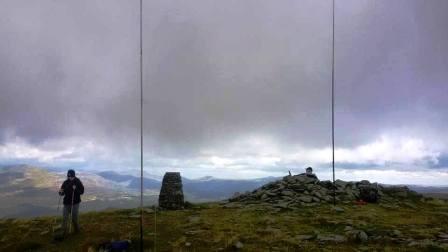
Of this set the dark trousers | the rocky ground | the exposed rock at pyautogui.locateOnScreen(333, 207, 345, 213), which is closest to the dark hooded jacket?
the dark trousers

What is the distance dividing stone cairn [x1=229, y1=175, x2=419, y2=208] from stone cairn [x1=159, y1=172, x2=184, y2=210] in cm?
648

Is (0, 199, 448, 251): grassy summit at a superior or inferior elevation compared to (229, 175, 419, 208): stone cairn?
inferior

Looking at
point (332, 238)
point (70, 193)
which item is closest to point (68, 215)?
point (70, 193)

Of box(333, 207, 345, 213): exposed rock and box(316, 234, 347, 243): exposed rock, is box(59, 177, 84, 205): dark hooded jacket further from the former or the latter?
box(333, 207, 345, 213): exposed rock

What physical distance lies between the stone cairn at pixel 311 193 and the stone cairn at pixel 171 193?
21.3 feet

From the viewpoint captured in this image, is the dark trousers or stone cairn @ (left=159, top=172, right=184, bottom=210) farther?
stone cairn @ (left=159, top=172, right=184, bottom=210)

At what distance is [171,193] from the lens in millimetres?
35469

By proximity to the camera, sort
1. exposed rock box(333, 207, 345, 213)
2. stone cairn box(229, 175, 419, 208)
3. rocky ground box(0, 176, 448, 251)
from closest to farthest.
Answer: rocky ground box(0, 176, 448, 251) < exposed rock box(333, 207, 345, 213) < stone cairn box(229, 175, 419, 208)

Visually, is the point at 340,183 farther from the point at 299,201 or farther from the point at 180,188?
the point at 180,188

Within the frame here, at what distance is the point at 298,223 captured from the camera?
27.0 meters

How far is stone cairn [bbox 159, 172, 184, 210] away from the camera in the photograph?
35250 mm

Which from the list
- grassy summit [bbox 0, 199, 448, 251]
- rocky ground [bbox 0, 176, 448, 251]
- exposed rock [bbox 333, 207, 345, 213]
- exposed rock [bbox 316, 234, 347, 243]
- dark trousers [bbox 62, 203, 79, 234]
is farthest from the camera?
exposed rock [bbox 333, 207, 345, 213]

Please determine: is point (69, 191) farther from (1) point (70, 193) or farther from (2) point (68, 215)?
(2) point (68, 215)

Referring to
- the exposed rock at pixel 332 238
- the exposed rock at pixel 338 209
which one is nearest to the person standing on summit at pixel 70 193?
the exposed rock at pixel 332 238
